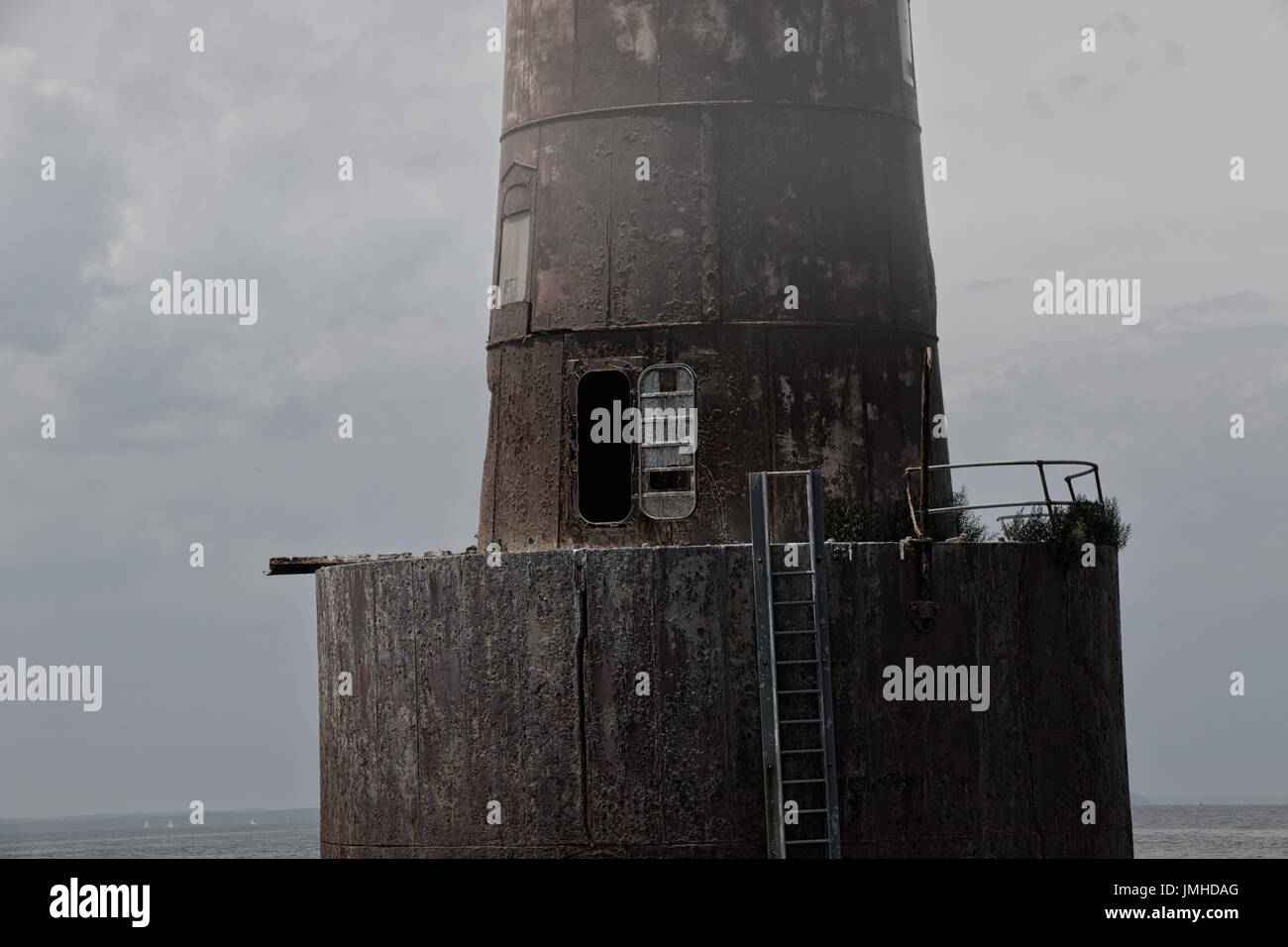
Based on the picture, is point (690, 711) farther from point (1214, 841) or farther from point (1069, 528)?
point (1214, 841)

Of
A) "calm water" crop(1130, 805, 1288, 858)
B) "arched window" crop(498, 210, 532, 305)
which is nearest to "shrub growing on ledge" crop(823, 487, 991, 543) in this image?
"arched window" crop(498, 210, 532, 305)

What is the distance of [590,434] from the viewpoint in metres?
20.2

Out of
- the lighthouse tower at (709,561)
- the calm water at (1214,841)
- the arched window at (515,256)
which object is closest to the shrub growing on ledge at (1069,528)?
the lighthouse tower at (709,561)

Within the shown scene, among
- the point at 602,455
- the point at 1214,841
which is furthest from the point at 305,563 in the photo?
the point at 1214,841

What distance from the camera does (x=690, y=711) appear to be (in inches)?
685

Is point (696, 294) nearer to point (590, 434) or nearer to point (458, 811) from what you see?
point (590, 434)

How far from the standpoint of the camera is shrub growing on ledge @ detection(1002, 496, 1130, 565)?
19.0 meters

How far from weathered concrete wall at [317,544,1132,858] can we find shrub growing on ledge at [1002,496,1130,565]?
0.30m

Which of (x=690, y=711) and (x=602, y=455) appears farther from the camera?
(x=602, y=455)

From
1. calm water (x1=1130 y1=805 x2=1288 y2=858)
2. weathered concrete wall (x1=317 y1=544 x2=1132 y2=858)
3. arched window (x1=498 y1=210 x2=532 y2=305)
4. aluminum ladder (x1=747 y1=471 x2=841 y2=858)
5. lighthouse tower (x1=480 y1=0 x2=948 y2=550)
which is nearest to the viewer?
aluminum ladder (x1=747 y1=471 x2=841 y2=858)

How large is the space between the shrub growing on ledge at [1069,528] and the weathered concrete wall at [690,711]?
297 millimetres

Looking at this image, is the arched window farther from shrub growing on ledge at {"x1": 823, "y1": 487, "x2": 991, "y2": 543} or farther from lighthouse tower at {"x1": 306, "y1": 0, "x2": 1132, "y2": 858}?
shrub growing on ledge at {"x1": 823, "y1": 487, "x2": 991, "y2": 543}

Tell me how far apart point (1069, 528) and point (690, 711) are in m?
4.38
